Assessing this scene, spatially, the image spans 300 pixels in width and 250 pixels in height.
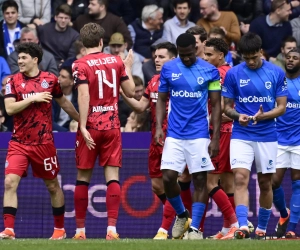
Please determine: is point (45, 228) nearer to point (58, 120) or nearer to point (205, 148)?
point (58, 120)

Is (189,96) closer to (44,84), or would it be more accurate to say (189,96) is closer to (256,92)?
(256,92)

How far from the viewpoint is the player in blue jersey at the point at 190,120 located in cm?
1255

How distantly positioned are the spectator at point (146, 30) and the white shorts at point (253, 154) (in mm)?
7209

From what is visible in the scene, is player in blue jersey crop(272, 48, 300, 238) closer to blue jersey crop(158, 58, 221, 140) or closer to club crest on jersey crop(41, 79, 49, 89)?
blue jersey crop(158, 58, 221, 140)

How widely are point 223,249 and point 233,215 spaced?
106 inches

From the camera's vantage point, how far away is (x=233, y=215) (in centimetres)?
A: 1350

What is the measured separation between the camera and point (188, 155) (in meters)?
12.6

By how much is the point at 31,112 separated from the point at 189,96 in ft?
6.68

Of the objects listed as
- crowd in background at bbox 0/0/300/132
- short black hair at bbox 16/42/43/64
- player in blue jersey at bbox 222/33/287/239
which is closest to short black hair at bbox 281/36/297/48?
crowd in background at bbox 0/0/300/132

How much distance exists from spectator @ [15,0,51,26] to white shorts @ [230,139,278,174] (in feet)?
26.3

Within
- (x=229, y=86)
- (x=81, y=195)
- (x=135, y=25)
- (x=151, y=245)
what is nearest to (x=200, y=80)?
(x=229, y=86)

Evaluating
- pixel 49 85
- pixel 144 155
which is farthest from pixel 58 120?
pixel 49 85

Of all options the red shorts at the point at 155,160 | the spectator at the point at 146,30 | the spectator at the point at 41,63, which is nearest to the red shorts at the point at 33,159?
the red shorts at the point at 155,160

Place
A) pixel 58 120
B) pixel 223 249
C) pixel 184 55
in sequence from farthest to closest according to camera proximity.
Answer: pixel 58 120, pixel 184 55, pixel 223 249
